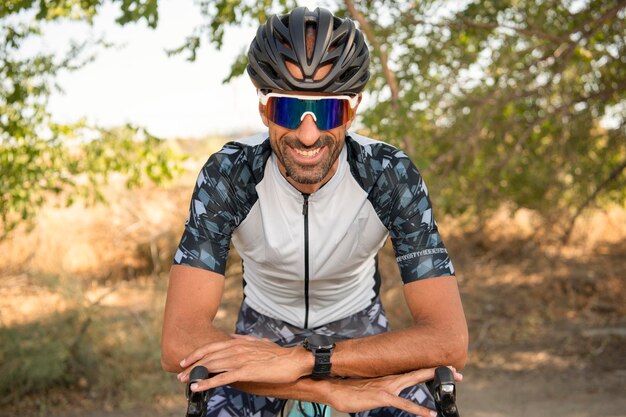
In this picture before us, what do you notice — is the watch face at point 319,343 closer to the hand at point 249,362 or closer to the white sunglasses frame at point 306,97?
the hand at point 249,362

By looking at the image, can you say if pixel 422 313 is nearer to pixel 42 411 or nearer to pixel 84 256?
pixel 42 411

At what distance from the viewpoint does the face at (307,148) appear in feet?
8.61

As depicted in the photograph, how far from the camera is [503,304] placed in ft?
25.7

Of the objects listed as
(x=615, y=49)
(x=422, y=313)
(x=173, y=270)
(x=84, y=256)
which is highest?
(x=615, y=49)

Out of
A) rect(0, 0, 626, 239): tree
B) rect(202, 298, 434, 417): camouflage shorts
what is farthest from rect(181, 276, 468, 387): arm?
rect(0, 0, 626, 239): tree

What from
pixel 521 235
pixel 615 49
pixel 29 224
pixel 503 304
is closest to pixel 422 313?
pixel 29 224

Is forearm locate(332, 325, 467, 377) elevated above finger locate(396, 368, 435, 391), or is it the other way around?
forearm locate(332, 325, 467, 377)

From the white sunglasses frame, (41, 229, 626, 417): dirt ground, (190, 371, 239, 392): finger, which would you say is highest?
the white sunglasses frame

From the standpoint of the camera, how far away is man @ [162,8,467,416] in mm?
2365

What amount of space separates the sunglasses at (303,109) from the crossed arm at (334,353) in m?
0.64

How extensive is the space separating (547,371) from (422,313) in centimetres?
405

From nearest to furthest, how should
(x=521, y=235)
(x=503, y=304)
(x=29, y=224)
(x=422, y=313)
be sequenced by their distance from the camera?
(x=422, y=313) → (x=29, y=224) → (x=503, y=304) → (x=521, y=235)

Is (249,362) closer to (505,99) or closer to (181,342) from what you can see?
(181,342)

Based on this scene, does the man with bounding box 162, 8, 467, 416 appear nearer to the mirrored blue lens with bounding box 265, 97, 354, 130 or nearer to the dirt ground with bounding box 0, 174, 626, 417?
the mirrored blue lens with bounding box 265, 97, 354, 130
